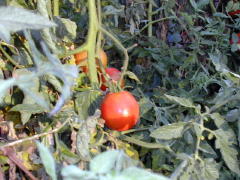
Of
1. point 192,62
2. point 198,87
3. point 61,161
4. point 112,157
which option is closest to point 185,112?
point 198,87

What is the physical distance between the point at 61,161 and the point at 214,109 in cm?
30

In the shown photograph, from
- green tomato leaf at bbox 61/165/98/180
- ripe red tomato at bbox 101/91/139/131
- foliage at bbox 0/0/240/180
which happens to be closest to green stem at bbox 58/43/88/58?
foliage at bbox 0/0/240/180

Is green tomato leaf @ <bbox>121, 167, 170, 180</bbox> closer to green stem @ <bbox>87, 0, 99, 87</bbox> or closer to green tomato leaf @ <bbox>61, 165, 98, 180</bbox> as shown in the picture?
green tomato leaf @ <bbox>61, 165, 98, 180</bbox>

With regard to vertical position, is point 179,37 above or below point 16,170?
above

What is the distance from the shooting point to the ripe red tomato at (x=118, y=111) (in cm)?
86

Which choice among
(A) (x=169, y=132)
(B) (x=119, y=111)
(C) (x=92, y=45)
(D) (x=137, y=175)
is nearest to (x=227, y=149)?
(A) (x=169, y=132)

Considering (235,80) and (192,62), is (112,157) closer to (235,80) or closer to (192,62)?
(235,80)

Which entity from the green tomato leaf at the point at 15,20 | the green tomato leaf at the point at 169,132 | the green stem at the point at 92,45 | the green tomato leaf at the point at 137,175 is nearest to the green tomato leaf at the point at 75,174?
the green tomato leaf at the point at 137,175

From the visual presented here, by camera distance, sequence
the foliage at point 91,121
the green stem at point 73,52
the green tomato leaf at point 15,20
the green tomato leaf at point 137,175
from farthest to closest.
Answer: the green stem at point 73,52 < the foliage at point 91,121 < the green tomato leaf at point 15,20 < the green tomato leaf at point 137,175

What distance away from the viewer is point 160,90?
3.56 ft

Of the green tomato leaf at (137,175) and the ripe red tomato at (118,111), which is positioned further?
the ripe red tomato at (118,111)

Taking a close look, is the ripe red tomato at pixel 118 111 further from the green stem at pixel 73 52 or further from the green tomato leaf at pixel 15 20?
the green tomato leaf at pixel 15 20

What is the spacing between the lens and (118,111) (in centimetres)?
87

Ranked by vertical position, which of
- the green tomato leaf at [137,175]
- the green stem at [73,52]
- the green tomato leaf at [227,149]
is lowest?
the green tomato leaf at [227,149]
